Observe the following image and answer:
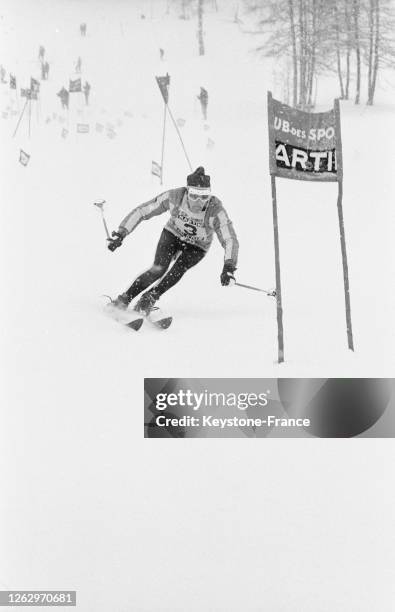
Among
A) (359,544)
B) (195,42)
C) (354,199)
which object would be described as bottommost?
(359,544)

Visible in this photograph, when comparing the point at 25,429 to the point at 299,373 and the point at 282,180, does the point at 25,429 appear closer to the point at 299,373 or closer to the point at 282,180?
the point at 299,373

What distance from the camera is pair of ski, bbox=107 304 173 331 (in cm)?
288

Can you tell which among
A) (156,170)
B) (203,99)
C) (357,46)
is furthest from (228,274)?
(357,46)

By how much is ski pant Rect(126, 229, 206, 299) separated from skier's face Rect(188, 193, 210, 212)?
139 millimetres

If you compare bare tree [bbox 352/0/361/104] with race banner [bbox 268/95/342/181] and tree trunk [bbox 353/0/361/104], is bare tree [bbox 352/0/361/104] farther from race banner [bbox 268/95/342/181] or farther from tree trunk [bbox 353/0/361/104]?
race banner [bbox 268/95/342/181]

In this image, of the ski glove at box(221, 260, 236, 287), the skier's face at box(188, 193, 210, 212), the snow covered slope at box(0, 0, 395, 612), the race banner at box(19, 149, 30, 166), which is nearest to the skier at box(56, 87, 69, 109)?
the snow covered slope at box(0, 0, 395, 612)

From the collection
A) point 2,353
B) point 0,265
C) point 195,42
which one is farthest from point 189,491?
point 195,42

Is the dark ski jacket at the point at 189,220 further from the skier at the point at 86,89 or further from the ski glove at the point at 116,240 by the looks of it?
the skier at the point at 86,89

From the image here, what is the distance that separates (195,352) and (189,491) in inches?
20.4

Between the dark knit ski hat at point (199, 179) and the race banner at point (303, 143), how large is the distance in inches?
10.0

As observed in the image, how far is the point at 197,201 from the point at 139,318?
0.50m

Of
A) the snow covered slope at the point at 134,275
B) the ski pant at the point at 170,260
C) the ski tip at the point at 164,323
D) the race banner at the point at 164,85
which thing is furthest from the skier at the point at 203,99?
the ski tip at the point at 164,323

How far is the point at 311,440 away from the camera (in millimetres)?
2842

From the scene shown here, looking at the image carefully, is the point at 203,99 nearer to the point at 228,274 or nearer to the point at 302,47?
the point at 302,47
